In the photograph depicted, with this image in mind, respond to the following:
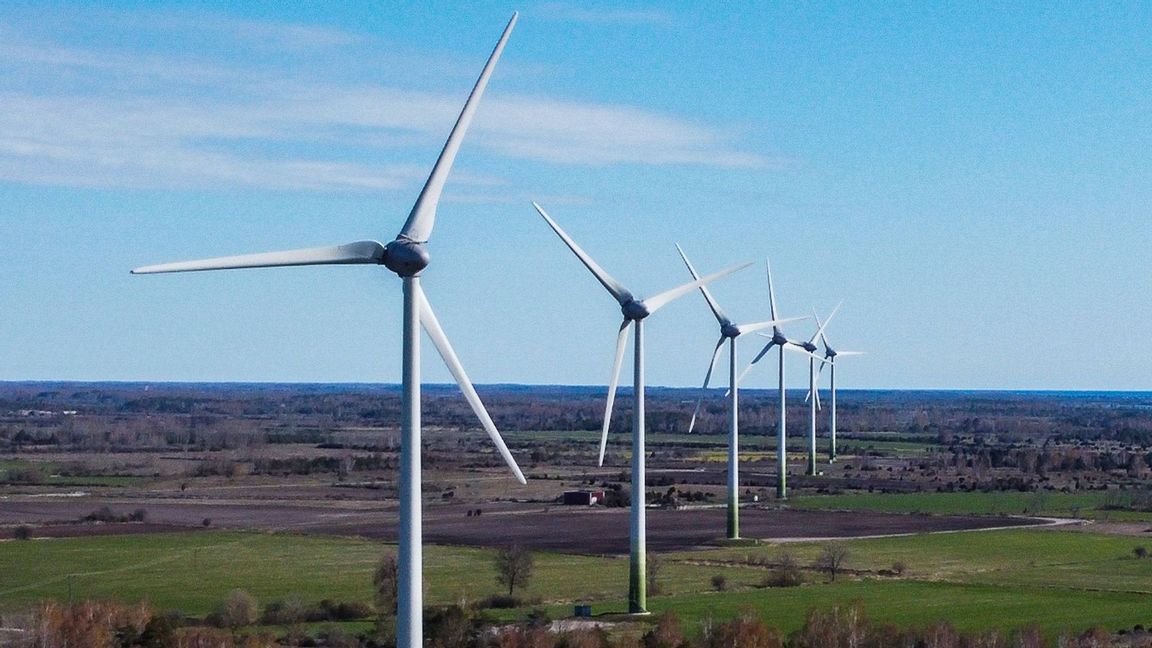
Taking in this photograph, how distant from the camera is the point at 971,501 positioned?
129 m

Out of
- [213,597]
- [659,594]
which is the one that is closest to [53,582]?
[213,597]

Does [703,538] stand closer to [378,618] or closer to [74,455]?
[378,618]

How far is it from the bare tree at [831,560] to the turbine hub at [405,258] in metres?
44.6

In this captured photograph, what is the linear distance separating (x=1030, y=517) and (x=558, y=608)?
55532 millimetres

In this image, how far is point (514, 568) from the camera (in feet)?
237

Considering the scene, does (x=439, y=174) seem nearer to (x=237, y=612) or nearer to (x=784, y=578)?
(x=237, y=612)

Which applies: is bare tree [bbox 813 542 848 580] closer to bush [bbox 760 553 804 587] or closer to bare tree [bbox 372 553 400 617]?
bush [bbox 760 553 804 587]

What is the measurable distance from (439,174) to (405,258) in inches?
105

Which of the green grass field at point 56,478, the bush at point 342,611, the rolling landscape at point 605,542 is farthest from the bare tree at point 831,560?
the green grass field at point 56,478

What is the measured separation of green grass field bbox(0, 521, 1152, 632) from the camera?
6681cm

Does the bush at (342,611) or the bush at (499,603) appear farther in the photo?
the bush at (499,603)

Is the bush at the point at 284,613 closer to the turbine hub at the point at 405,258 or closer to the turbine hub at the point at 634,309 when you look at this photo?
the turbine hub at the point at 634,309

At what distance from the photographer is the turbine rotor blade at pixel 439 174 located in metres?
38.5

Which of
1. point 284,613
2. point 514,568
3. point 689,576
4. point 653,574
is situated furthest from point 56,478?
point 284,613
